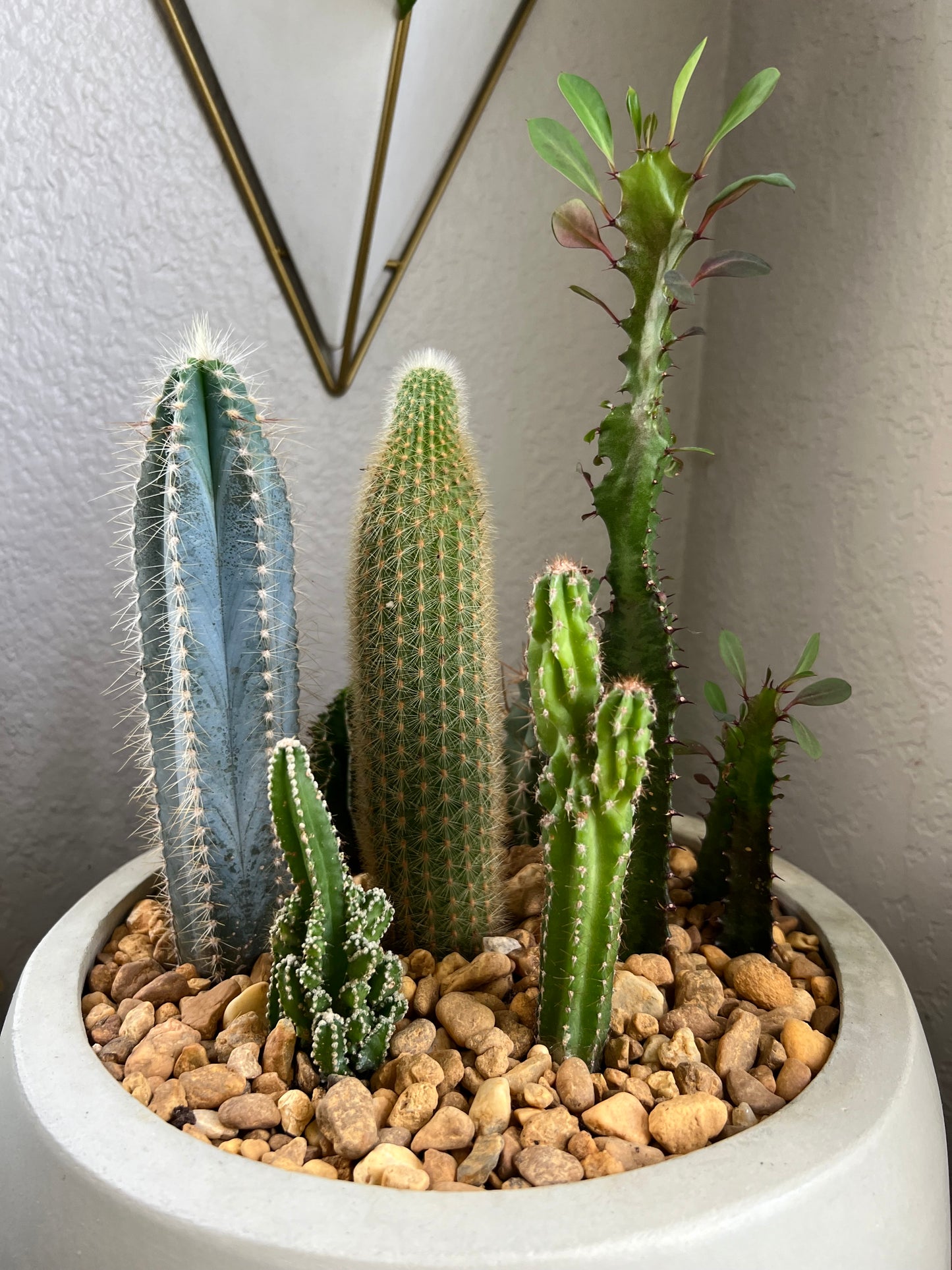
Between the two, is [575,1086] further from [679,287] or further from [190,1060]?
[679,287]

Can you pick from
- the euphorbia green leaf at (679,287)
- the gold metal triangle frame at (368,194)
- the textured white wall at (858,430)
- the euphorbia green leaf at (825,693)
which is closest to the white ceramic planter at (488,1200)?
the euphorbia green leaf at (825,693)

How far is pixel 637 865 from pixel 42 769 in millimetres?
666

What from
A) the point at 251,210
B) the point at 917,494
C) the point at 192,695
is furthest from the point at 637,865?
the point at 251,210

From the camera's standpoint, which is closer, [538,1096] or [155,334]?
[538,1096]

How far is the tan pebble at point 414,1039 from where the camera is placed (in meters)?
0.75

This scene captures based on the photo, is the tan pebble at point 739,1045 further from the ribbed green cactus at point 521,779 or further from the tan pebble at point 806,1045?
Result: the ribbed green cactus at point 521,779

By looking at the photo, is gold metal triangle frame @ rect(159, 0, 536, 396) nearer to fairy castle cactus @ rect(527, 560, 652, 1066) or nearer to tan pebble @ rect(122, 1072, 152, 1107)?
fairy castle cactus @ rect(527, 560, 652, 1066)

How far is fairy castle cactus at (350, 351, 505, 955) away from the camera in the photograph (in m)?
0.81

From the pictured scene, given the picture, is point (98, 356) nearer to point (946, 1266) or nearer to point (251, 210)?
point (251, 210)

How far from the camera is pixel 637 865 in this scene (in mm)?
840

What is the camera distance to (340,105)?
106 centimetres

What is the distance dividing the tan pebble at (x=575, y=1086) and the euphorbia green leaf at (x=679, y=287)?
52cm

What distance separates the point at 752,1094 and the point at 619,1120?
0.10 m

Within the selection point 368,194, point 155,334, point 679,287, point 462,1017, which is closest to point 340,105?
point 368,194
